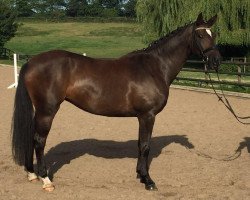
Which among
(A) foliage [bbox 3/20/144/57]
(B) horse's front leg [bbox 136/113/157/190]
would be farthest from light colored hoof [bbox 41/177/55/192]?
(A) foliage [bbox 3/20/144/57]

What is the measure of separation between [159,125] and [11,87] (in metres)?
8.38

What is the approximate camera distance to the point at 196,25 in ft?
15.7

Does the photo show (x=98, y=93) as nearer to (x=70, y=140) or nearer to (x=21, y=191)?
(x=21, y=191)

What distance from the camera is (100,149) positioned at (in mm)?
6453

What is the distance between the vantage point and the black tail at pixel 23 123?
471 centimetres

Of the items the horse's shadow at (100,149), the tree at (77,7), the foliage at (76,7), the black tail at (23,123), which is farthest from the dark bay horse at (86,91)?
the tree at (77,7)

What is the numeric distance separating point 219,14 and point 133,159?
15158 millimetres

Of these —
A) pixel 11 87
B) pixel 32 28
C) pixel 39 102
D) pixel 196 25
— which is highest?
pixel 196 25

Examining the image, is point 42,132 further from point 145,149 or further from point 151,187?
point 151,187

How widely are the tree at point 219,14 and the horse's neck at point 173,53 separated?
46.7ft

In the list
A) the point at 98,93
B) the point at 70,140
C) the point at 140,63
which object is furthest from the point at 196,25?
the point at 70,140

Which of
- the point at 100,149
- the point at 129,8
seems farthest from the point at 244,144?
the point at 129,8

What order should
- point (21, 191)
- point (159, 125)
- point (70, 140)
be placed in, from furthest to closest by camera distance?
point (159, 125) → point (70, 140) → point (21, 191)

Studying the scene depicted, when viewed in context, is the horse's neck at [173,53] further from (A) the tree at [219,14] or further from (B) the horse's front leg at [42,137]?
(A) the tree at [219,14]
